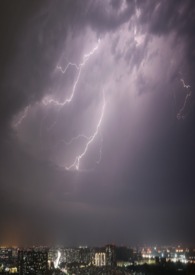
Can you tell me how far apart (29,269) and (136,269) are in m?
14.1

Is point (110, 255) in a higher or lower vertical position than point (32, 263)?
higher

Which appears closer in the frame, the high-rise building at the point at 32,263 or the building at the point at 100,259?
the high-rise building at the point at 32,263

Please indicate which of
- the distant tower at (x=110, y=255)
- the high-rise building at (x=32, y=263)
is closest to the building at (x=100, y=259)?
the distant tower at (x=110, y=255)

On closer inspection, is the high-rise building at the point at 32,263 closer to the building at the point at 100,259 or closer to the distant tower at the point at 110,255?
the building at the point at 100,259

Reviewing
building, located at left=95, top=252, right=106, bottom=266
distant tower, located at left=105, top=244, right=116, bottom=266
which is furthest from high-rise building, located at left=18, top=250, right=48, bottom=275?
distant tower, located at left=105, top=244, right=116, bottom=266

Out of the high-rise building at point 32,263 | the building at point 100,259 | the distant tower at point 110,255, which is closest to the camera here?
the high-rise building at point 32,263

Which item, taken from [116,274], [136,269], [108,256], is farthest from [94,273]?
[108,256]

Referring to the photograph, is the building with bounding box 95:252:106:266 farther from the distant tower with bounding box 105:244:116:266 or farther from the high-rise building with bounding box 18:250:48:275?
the high-rise building with bounding box 18:250:48:275

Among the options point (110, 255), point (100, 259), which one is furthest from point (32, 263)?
point (110, 255)

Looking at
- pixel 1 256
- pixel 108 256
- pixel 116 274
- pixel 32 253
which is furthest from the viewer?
pixel 1 256

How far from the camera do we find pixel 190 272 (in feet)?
128

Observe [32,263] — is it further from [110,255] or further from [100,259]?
[110,255]

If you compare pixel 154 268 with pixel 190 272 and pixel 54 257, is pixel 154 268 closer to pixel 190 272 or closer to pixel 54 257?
pixel 190 272

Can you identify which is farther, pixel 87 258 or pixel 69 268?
pixel 87 258
